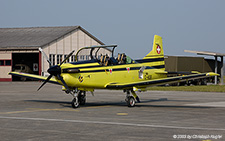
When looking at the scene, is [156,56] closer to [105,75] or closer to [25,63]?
[105,75]

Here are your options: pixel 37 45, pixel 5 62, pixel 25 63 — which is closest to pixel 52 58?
pixel 37 45

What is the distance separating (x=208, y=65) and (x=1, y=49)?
32817 mm

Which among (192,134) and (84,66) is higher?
(84,66)

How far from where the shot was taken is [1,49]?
64.2 m

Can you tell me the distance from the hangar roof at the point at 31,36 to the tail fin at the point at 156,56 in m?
39.8

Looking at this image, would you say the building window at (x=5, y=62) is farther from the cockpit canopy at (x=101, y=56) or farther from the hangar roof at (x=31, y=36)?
the cockpit canopy at (x=101, y=56)

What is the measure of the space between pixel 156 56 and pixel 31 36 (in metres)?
48.3

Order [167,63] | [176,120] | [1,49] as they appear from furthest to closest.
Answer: [1,49] → [167,63] → [176,120]

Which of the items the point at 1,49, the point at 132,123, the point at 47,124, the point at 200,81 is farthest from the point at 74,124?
the point at 1,49

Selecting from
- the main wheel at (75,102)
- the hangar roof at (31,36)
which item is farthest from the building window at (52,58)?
the main wheel at (75,102)

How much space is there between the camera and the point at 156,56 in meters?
23.9

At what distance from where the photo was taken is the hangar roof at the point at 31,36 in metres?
63.8

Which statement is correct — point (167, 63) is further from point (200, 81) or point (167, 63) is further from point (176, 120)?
point (176, 120)

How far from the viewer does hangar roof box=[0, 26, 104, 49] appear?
63.8 meters
